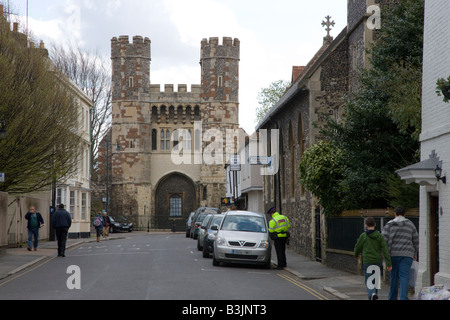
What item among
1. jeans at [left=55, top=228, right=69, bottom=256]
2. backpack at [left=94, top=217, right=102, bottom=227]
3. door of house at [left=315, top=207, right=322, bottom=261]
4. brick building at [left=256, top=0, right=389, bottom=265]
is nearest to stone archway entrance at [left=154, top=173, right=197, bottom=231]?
backpack at [left=94, top=217, right=102, bottom=227]

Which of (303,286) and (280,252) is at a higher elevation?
(280,252)

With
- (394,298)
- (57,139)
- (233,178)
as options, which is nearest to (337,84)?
(57,139)

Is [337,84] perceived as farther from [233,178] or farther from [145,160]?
[145,160]

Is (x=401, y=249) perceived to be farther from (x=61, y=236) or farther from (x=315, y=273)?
(x=61, y=236)

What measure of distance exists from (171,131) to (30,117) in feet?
134

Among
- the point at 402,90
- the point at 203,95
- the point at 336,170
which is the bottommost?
the point at 336,170

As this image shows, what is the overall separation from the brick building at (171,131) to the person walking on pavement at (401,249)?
176 feet

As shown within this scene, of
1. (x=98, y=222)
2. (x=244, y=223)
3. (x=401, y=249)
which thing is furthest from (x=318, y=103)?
(x=98, y=222)

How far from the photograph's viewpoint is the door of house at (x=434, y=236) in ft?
47.6

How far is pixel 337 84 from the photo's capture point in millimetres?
26547

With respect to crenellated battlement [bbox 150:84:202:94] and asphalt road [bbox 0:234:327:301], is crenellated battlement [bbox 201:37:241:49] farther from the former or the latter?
asphalt road [bbox 0:234:327:301]

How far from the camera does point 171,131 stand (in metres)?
68.4

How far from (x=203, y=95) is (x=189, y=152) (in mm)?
5494

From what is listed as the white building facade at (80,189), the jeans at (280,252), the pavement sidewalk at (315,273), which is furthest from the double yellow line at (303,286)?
the white building facade at (80,189)
